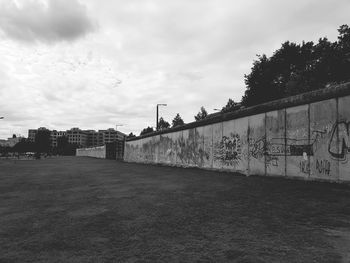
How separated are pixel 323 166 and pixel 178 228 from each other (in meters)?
7.03

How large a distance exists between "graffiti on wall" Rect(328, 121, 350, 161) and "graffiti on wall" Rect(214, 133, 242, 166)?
18.9 ft

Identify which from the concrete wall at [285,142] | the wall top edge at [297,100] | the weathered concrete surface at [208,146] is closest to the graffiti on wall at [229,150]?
the concrete wall at [285,142]

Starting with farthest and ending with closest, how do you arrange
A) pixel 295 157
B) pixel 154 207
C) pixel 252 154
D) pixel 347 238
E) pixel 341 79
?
pixel 341 79 < pixel 252 154 < pixel 295 157 < pixel 154 207 < pixel 347 238

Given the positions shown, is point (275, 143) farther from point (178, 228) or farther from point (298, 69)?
point (298, 69)

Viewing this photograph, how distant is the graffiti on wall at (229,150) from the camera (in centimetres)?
1533

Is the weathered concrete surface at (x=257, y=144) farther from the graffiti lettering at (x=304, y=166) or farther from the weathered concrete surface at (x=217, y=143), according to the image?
the weathered concrete surface at (x=217, y=143)

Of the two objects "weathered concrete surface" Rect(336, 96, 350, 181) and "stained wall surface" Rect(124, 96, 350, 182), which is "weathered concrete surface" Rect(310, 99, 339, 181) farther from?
"weathered concrete surface" Rect(336, 96, 350, 181)

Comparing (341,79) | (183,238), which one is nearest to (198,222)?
(183,238)

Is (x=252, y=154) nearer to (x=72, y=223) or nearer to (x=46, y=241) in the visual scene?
(x=72, y=223)

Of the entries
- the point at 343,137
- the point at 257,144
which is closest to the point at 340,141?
the point at 343,137

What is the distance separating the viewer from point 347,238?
410 cm

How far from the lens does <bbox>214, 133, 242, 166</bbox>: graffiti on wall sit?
15.3 meters

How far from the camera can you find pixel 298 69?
4831cm

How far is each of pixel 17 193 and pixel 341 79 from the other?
4093cm
